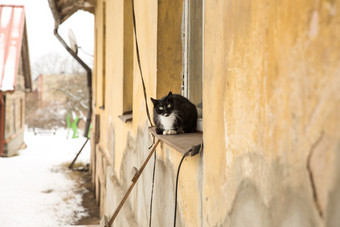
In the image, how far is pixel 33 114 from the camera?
912 inches

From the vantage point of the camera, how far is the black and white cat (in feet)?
6.46

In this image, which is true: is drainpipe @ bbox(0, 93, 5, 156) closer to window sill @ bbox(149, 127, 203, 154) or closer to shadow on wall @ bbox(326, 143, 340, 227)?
window sill @ bbox(149, 127, 203, 154)

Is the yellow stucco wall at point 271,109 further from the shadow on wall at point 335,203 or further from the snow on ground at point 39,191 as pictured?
the snow on ground at point 39,191

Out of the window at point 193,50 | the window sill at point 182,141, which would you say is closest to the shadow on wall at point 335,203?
the window sill at point 182,141

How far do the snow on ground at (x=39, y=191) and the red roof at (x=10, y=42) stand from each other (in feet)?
7.74

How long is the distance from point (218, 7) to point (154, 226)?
1.57 metres

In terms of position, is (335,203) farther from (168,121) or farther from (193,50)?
(193,50)

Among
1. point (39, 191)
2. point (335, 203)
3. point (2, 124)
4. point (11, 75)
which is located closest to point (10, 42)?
point (11, 75)

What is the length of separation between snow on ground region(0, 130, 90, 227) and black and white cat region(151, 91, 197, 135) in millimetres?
3888

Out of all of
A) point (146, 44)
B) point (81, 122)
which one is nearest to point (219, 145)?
point (146, 44)

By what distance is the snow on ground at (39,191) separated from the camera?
5.50 meters

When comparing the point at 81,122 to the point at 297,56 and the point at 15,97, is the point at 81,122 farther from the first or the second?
the point at 297,56

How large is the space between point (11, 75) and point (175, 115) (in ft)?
33.1

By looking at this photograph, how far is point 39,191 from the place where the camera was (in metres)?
7.18
